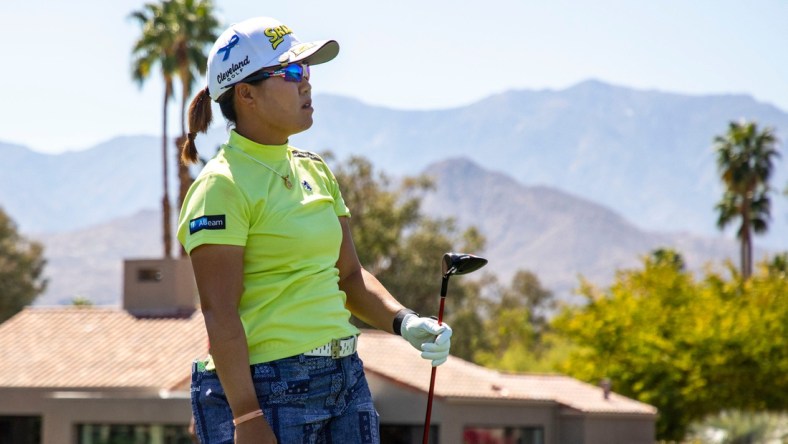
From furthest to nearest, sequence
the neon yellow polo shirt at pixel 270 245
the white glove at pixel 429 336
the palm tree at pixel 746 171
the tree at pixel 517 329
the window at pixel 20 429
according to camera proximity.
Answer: the palm tree at pixel 746 171 < the tree at pixel 517 329 < the window at pixel 20 429 < the white glove at pixel 429 336 < the neon yellow polo shirt at pixel 270 245

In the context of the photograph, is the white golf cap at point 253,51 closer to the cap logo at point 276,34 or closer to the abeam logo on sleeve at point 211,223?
the cap logo at point 276,34

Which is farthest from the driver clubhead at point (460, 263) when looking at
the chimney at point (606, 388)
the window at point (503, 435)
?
the chimney at point (606, 388)

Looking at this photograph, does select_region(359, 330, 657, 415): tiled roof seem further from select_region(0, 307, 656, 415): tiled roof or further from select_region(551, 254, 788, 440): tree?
select_region(551, 254, 788, 440): tree

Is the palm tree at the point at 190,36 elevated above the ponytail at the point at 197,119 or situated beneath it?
elevated above

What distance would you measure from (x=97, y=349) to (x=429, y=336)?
35.8m

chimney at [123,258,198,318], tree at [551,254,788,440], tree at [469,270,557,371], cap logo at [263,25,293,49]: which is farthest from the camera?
tree at [469,270,557,371]

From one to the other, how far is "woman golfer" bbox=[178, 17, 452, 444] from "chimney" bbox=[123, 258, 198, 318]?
36.2 meters

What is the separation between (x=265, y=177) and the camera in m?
4.20

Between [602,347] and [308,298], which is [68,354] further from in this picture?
[308,298]

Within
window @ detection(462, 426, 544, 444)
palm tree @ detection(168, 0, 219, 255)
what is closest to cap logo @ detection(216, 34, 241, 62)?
window @ detection(462, 426, 544, 444)

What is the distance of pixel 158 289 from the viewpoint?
133 feet

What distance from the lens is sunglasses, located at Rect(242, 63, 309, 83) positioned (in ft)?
14.0

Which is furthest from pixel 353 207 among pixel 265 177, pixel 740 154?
pixel 265 177

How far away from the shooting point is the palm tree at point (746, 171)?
220ft
